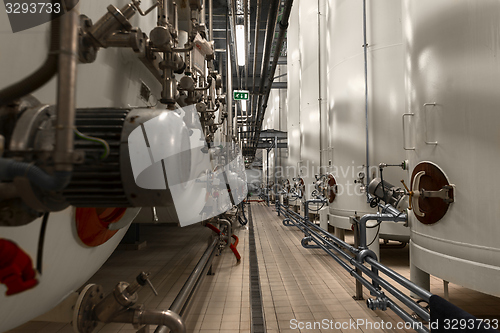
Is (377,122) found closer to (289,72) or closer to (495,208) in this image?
(495,208)

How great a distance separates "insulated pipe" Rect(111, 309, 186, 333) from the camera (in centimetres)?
128

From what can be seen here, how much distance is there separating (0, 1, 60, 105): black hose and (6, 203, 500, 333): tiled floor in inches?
85.9

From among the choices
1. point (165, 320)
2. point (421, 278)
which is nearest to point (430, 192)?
point (421, 278)

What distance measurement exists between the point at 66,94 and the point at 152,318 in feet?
3.28

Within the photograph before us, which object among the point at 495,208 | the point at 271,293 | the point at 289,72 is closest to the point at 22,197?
the point at 495,208

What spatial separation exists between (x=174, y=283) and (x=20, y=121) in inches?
127

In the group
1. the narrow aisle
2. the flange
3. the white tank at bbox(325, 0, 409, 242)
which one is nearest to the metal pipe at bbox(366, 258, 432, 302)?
the narrow aisle

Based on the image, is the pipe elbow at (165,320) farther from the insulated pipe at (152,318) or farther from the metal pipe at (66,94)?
the metal pipe at (66,94)

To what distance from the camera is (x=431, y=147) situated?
2.41 meters

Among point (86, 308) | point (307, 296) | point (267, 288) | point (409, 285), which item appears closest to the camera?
point (86, 308)

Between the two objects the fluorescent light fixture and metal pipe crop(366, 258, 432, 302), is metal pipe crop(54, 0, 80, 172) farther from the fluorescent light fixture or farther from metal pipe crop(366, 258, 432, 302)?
the fluorescent light fixture

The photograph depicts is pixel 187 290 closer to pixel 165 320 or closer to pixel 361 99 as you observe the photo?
pixel 165 320

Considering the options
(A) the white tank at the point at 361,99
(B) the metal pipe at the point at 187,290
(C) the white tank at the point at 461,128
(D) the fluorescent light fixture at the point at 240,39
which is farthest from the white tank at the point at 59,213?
(D) the fluorescent light fixture at the point at 240,39

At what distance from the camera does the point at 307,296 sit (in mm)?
3055
